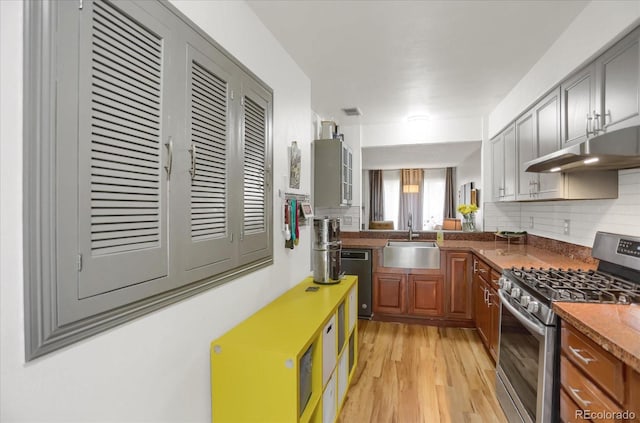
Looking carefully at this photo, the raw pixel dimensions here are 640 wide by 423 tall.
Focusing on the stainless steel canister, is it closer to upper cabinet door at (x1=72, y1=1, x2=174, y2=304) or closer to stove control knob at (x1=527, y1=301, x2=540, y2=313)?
stove control knob at (x1=527, y1=301, x2=540, y2=313)

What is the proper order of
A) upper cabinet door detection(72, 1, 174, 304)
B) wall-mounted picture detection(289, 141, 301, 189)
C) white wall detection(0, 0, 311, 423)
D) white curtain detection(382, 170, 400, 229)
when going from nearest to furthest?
white wall detection(0, 0, 311, 423) < upper cabinet door detection(72, 1, 174, 304) < wall-mounted picture detection(289, 141, 301, 189) < white curtain detection(382, 170, 400, 229)

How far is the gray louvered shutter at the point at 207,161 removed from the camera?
4.35 ft

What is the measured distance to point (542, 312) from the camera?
1.61 m

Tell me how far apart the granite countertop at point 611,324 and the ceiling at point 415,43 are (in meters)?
1.64

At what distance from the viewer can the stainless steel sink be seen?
368cm

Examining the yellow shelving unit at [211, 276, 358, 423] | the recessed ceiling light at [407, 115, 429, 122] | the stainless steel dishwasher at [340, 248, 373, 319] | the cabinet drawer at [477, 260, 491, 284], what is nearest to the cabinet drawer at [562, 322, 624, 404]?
the yellow shelving unit at [211, 276, 358, 423]

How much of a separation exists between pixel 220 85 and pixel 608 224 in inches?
100

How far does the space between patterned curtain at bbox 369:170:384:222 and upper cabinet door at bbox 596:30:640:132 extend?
261 inches

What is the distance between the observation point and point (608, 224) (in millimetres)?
2180

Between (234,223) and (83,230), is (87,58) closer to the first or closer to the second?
(83,230)

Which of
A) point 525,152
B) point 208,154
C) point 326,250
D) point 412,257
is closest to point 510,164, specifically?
point 525,152

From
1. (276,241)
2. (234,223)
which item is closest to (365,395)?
(276,241)

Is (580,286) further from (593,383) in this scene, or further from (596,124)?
(596,124)

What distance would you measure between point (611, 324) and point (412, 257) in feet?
8.22
